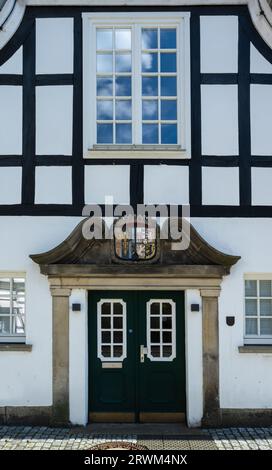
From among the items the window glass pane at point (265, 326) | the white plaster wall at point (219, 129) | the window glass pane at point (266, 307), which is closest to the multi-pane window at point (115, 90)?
the white plaster wall at point (219, 129)

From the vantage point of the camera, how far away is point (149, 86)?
7594 millimetres

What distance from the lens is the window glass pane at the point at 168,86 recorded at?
7.59 meters

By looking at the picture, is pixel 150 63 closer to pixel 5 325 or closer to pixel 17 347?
pixel 5 325

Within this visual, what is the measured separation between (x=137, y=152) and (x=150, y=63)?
149cm

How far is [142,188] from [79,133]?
4.30ft

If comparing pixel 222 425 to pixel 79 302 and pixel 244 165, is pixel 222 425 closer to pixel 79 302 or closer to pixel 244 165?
pixel 79 302

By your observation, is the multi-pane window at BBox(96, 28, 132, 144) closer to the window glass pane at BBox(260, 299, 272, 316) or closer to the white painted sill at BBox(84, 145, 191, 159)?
the white painted sill at BBox(84, 145, 191, 159)

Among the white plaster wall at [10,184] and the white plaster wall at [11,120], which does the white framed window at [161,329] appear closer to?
the white plaster wall at [10,184]

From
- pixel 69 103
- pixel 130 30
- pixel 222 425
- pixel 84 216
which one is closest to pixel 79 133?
pixel 69 103

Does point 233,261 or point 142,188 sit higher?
point 142,188

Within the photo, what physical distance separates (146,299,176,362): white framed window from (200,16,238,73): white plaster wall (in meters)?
3.75

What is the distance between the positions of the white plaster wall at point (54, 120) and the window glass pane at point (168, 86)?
1452 millimetres

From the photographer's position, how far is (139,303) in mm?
7484

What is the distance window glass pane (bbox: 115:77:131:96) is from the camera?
24.9ft
